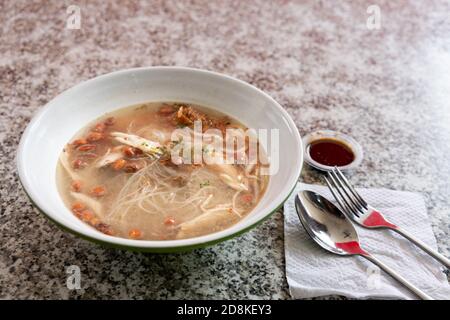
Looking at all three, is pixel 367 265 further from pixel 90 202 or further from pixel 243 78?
pixel 243 78

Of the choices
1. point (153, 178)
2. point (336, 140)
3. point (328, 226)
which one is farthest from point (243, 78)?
point (328, 226)

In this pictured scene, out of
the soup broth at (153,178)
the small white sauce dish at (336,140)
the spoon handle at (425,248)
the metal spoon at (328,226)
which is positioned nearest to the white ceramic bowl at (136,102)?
the soup broth at (153,178)

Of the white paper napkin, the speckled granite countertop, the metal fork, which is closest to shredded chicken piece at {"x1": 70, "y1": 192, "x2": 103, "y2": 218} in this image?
the speckled granite countertop

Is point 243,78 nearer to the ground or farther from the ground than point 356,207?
nearer to the ground

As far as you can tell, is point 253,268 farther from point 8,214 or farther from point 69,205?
point 8,214

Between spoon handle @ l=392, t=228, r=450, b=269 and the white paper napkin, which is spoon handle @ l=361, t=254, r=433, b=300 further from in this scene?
spoon handle @ l=392, t=228, r=450, b=269

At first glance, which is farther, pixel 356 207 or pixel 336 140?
pixel 336 140
